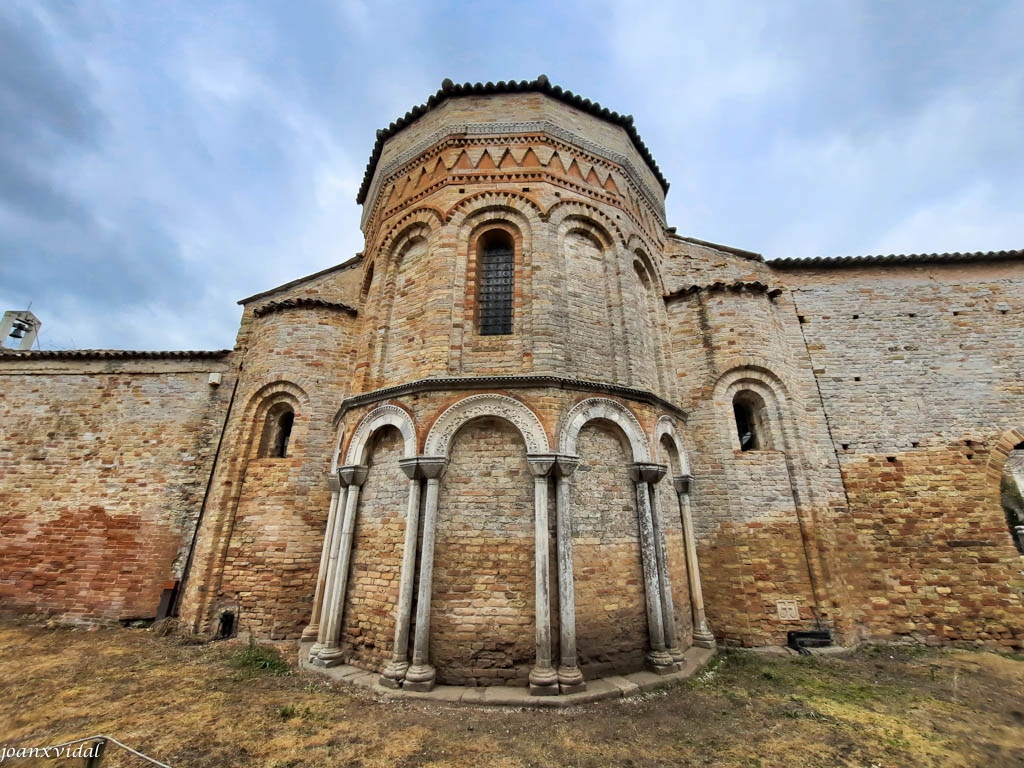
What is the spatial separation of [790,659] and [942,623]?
12.3ft

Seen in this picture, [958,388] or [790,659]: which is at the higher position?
[958,388]

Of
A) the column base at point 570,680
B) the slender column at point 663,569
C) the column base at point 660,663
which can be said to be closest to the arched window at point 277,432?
the column base at point 570,680

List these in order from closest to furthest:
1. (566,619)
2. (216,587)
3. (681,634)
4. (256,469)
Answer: (566,619) → (681,634) → (216,587) → (256,469)

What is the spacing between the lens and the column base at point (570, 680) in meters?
5.62

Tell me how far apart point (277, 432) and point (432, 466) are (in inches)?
212

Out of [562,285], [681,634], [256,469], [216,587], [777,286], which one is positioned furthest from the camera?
[777,286]

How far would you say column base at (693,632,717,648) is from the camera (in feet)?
24.7

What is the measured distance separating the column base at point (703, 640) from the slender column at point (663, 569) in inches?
26.9

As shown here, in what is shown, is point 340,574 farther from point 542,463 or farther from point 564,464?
point 564,464

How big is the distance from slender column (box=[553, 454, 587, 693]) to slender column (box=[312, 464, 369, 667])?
3.43 m

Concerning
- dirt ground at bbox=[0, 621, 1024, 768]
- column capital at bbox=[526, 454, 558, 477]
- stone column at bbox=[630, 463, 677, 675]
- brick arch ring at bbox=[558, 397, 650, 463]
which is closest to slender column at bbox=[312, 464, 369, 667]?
dirt ground at bbox=[0, 621, 1024, 768]

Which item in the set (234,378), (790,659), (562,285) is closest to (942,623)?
(790,659)

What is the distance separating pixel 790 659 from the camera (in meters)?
7.32

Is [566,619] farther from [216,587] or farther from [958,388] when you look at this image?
[958,388]
